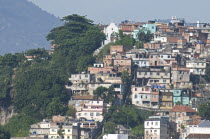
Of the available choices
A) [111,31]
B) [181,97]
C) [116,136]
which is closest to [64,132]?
[116,136]

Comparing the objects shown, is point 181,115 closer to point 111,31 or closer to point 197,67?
point 197,67

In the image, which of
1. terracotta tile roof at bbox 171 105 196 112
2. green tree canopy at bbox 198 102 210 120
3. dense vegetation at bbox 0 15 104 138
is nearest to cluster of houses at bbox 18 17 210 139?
terracotta tile roof at bbox 171 105 196 112

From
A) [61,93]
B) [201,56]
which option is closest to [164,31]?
[201,56]

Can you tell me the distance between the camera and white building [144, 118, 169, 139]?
75.1 metres

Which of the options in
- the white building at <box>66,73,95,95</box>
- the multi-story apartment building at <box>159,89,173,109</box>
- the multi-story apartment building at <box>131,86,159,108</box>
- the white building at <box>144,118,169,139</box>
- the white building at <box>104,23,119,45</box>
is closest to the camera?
the white building at <box>144,118,169,139</box>

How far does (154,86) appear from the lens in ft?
274

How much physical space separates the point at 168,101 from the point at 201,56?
11.5 meters

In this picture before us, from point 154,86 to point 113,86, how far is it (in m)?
3.89

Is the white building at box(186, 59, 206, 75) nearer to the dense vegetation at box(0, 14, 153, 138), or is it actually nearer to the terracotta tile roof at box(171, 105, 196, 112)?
the dense vegetation at box(0, 14, 153, 138)

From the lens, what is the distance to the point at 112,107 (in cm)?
7912

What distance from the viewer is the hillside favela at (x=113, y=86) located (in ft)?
251

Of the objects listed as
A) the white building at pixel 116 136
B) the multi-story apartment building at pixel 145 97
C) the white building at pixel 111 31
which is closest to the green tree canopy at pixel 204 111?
the multi-story apartment building at pixel 145 97

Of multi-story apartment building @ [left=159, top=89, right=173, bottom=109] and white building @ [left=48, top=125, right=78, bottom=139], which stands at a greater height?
multi-story apartment building @ [left=159, top=89, right=173, bottom=109]

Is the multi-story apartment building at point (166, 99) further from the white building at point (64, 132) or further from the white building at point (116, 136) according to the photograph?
the white building at point (64, 132)
